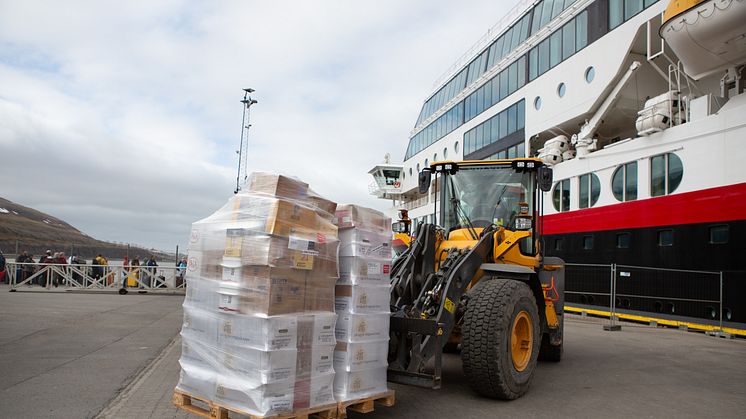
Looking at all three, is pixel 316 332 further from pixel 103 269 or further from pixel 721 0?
pixel 103 269

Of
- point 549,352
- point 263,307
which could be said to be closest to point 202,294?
point 263,307

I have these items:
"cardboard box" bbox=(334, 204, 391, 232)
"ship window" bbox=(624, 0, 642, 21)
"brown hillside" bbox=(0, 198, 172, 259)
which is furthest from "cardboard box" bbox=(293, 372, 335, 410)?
"brown hillside" bbox=(0, 198, 172, 259)

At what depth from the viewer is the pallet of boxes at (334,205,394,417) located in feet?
14.3

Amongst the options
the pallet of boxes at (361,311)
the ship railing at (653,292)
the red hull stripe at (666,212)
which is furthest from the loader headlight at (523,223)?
the red hull stripe at (666,212)

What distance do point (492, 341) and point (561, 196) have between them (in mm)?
14096

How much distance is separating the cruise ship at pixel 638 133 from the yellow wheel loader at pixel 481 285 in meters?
1.18

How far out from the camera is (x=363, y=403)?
14.6ft

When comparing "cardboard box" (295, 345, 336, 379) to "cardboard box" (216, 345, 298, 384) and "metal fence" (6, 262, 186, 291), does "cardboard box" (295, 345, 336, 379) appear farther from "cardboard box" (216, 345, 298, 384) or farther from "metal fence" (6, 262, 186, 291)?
"metal fence" (6, 262, 186, 291)

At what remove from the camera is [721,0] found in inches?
430

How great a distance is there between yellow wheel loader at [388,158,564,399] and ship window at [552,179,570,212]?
1060 centimetres

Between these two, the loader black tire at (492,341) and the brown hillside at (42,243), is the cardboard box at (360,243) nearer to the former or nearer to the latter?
the loader black tire at (492,341)

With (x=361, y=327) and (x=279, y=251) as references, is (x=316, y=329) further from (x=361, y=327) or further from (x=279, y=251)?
(x=279, y=251)

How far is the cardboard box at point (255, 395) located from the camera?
3.71 metres

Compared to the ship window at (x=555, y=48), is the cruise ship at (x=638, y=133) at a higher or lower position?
lower
